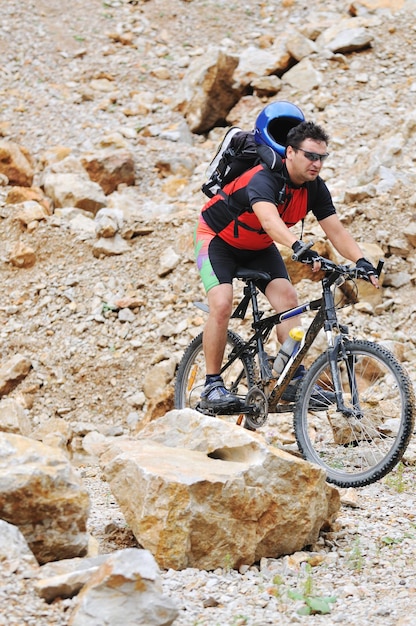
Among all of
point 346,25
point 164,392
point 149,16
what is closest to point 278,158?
point 164,392

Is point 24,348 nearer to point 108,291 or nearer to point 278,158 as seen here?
point 108,291

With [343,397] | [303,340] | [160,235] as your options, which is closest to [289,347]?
[303,340]

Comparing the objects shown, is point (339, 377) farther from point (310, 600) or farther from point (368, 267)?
point (310, 600)

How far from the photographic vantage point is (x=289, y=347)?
5777 millimetres

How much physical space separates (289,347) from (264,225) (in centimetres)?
98

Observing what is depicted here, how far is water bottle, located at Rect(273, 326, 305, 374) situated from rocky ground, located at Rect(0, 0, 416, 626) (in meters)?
1.05

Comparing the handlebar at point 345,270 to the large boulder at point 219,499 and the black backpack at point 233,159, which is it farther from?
the large boulder at point 219,499

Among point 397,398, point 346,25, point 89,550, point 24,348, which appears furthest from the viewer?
point 346,25

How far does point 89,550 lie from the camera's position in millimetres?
3930

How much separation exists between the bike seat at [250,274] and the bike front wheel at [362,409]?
3.10ft

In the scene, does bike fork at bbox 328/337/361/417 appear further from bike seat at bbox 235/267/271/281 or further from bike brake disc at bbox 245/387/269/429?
bike seat at bbox 235/267/271/281

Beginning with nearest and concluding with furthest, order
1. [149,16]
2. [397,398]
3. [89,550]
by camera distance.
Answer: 1. [89,550]
2. [397,398]
3. [149,16]

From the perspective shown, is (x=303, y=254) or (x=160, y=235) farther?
(x=160, y=235)

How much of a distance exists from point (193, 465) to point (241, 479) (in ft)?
0.96
